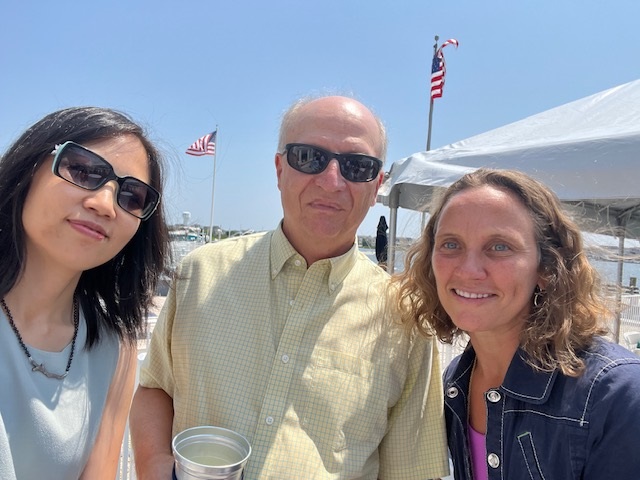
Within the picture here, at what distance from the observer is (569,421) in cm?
138

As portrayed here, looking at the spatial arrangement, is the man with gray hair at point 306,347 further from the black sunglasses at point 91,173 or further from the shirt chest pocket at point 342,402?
the black sunglasses at point 91,173

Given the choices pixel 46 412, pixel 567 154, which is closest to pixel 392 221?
pixel 567 154

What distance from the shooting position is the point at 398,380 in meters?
1.70

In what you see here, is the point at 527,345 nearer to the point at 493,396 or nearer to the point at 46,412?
the point at 493,396

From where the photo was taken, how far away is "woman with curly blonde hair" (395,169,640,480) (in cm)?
135

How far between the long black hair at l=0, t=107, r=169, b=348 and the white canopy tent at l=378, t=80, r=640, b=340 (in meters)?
1.41

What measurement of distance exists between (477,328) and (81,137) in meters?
1.48

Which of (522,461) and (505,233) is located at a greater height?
(505,233)

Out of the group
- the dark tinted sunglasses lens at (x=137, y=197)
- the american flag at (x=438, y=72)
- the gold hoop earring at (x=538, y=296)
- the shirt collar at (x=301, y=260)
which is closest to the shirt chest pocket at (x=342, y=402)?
the shirt collar at (x=301, y=260)

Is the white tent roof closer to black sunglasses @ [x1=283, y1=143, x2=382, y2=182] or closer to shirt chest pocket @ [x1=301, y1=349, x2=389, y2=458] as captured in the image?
black sunglasses @ [x1=283, y1=143, x2=382, y2=182]

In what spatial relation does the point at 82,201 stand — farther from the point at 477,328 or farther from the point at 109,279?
the point at 477,328

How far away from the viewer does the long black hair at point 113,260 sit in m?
1.36

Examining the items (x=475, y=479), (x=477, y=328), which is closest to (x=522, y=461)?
(x=475, y=479)

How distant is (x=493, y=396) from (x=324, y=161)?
109cm
